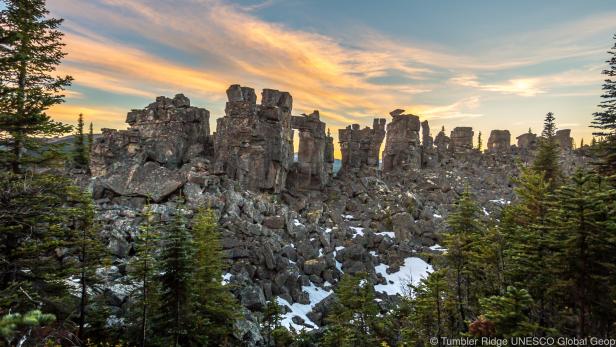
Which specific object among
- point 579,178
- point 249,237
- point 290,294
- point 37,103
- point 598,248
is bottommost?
point 290,294

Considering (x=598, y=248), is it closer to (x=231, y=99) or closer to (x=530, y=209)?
(x=530, y=209)

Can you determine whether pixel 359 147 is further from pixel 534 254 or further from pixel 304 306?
pixel 534 254

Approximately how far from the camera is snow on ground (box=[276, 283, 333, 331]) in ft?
94.4

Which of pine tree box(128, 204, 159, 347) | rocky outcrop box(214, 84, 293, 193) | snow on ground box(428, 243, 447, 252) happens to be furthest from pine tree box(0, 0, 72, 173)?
snow on ground box(428, 243, 447, 252)

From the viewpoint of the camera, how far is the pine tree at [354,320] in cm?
1900

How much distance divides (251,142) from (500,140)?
73.4 m

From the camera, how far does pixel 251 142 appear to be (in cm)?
4962

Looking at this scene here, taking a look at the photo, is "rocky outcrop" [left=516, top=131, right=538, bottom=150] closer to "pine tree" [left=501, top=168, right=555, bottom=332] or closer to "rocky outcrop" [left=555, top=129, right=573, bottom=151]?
"rocky outcrop" [left=555, top=129, right=573, bottom=151]

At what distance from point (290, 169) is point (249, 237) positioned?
76.2ft

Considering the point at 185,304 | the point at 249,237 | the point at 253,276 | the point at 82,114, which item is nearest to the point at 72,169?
the point at 82,114

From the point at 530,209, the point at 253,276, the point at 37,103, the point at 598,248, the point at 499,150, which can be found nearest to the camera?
the point at 598,248

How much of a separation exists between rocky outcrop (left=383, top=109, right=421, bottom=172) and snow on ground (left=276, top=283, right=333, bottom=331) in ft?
148

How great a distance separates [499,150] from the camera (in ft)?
285

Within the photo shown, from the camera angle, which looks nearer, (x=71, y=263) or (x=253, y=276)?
(x=71, y=263)
